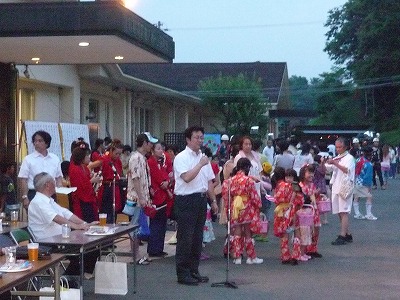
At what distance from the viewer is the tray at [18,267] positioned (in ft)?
22.6

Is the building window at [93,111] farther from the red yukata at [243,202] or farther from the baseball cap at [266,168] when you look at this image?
the red yukata at [243,202]

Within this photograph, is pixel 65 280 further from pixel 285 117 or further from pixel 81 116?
pixel 285 117

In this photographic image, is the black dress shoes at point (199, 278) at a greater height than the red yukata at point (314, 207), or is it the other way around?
the red yukata at point (314, 207)

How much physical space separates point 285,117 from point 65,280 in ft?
135

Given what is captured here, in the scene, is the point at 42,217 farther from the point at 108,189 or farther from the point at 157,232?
the point at 108,189

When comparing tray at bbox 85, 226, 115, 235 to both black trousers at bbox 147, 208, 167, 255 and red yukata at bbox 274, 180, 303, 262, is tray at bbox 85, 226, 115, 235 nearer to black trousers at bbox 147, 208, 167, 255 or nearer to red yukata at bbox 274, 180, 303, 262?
black trousers at bbox 147, 208, 167, 255

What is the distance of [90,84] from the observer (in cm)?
2444

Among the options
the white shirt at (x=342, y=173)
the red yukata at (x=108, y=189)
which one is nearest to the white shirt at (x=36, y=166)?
the red yukata at (x=108, y=189)

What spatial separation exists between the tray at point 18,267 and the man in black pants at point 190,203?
12.5 feet

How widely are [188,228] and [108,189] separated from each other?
478 cm

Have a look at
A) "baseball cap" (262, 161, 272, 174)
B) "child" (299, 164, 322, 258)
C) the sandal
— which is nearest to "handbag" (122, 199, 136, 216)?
the sandal

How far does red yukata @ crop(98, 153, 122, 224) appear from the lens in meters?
15.2

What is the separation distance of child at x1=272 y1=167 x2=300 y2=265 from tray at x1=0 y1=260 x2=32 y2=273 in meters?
6.23

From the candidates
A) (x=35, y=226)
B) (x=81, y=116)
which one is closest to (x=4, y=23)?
(x=35, y=226)
